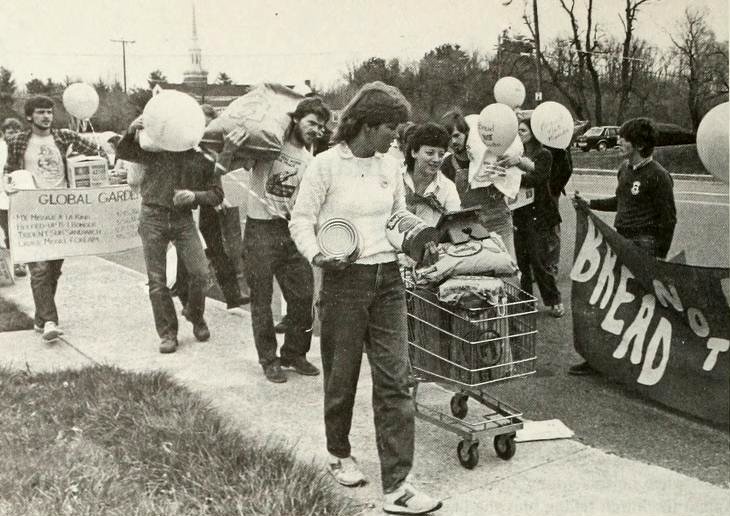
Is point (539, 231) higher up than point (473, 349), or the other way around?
point (539, 231)

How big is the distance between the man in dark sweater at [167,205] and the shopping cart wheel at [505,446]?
3.05 m

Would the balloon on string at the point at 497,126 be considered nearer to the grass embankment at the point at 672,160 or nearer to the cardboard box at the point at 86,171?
the grass embankment at the point at 672,160

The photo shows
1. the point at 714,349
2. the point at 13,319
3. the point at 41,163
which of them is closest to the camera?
the point at 714,349

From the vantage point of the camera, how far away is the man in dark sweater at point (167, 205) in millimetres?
6516

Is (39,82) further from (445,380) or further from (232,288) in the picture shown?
(445,380)

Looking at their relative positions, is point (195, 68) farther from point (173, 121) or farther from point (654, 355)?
point (654, 355)

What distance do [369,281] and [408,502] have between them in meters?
0.96

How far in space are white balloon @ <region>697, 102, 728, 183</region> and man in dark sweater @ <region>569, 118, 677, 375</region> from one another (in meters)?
1.69

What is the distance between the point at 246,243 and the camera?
19.5ft

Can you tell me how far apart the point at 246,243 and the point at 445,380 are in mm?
2113

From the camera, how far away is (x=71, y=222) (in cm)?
738

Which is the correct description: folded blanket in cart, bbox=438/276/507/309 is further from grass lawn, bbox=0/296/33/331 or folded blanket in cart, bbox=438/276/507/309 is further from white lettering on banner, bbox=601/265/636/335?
grass lawn, bbox=0/296/33/331

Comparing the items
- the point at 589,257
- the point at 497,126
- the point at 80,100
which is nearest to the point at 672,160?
the point at 497,126

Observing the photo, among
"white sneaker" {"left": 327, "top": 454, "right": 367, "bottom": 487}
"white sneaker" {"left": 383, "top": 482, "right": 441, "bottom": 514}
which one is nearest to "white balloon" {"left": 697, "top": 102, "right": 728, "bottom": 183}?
"white sneaker" {"left": 383, "top": 482, "right": 441, "bottom": 514}
